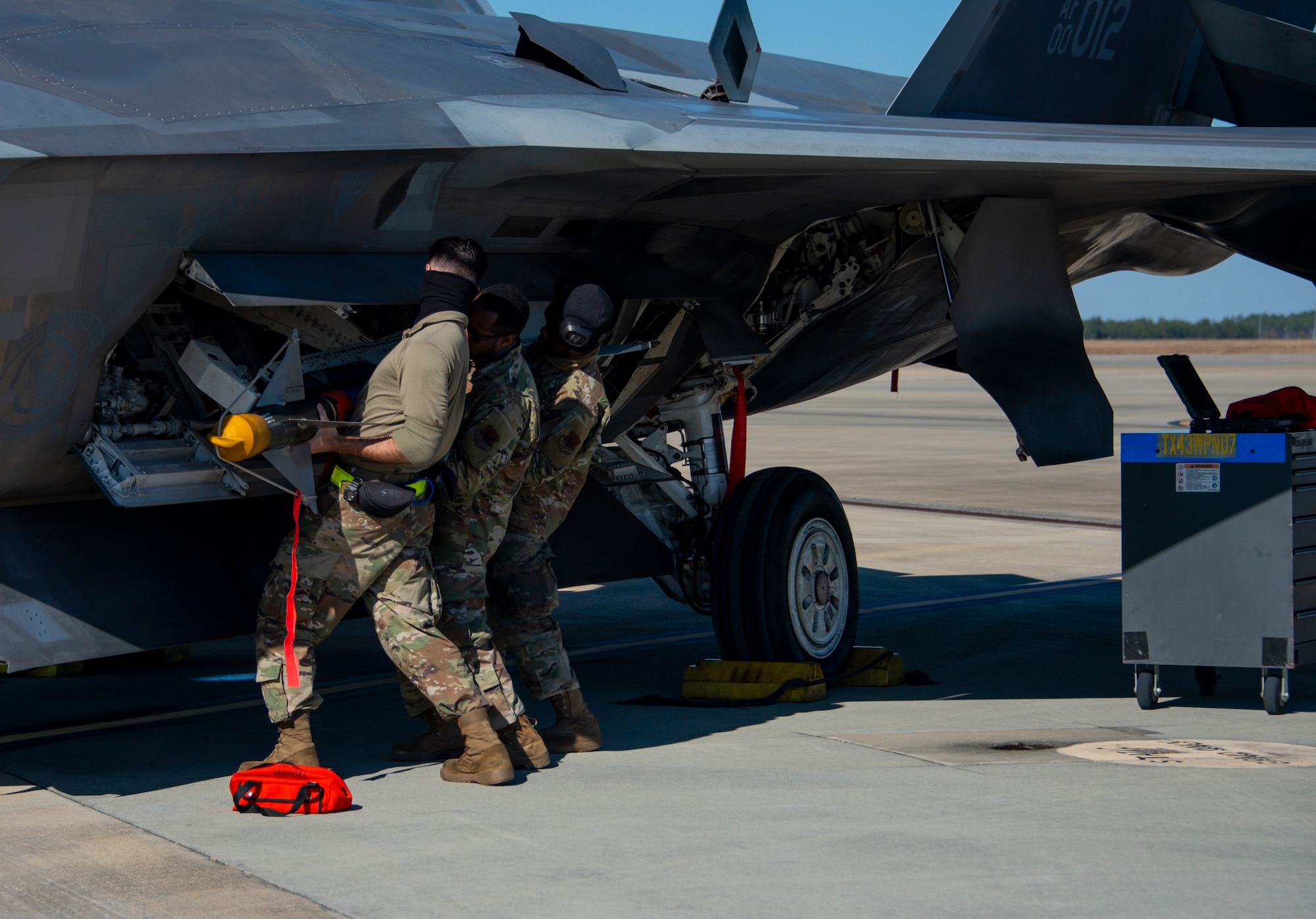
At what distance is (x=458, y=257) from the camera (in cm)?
567

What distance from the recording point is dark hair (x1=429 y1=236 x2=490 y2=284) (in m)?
5.67

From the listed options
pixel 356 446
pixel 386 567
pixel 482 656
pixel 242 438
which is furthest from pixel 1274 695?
pixel 242 438

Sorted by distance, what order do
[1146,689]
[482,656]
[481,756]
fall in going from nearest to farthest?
1. [481,756]
2. [482,656]
3. [1146,689]

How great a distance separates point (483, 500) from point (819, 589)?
2691 millimetres

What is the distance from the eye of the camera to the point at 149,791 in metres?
5.64

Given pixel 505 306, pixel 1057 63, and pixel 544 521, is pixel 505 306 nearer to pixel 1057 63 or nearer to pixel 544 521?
pixel 544 521

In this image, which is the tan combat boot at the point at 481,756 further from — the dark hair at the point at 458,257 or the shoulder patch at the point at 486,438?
the dark hair at the point at 458,257

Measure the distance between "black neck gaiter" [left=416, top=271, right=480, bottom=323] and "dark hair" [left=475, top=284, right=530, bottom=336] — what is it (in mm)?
144

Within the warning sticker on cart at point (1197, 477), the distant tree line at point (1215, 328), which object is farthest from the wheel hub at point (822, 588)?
the distant tree line at point (1215, 328)

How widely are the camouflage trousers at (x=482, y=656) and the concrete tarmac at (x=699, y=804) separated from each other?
0.28 m

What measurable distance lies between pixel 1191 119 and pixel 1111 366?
65627mm

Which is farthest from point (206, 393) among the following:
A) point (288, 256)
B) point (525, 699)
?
point (525, 699)

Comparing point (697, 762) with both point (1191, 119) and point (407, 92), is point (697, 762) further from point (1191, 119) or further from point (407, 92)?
point (1191, 119)

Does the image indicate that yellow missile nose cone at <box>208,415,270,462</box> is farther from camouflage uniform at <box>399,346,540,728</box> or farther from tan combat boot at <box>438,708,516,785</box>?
tan combat boot at <box>438,708,516,785</box>
